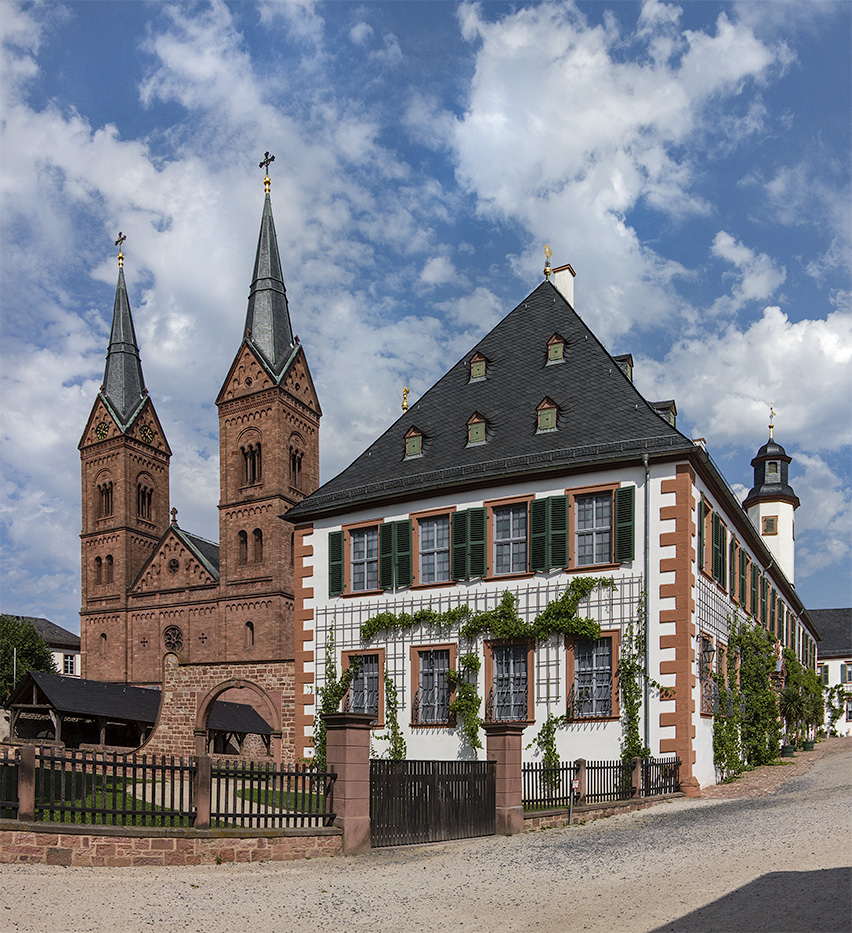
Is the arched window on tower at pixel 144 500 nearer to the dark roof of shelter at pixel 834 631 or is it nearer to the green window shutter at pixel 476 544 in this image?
the dark roof of shelter at pixel 834 631

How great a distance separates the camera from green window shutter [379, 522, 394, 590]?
23.8 m

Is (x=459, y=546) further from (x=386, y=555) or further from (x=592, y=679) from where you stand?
(x=592, y=679)

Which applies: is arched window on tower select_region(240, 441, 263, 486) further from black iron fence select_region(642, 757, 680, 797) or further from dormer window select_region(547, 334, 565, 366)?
black iron fence select_region(642, 757, 680, 797)

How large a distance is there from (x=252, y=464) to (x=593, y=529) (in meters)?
40.5

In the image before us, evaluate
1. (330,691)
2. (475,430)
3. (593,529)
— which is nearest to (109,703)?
(330,691)

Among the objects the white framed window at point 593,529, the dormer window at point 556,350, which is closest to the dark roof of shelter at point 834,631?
the dormer window at point 556,350

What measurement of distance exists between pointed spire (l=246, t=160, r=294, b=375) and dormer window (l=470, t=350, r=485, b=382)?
116 feet

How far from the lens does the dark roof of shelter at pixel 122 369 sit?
6762 centimetres

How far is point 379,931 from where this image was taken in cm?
924

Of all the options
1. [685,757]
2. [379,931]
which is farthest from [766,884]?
[685,757]

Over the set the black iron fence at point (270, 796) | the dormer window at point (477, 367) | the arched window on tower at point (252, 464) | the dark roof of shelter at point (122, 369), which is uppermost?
the dark roof of shelter at point (122, 369)

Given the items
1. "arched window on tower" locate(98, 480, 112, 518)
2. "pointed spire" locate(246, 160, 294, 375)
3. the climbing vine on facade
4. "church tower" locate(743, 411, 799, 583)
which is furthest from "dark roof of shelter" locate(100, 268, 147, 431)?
the climbing vine on facade

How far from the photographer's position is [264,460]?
58469mm

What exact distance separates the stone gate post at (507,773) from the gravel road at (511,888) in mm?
1304
